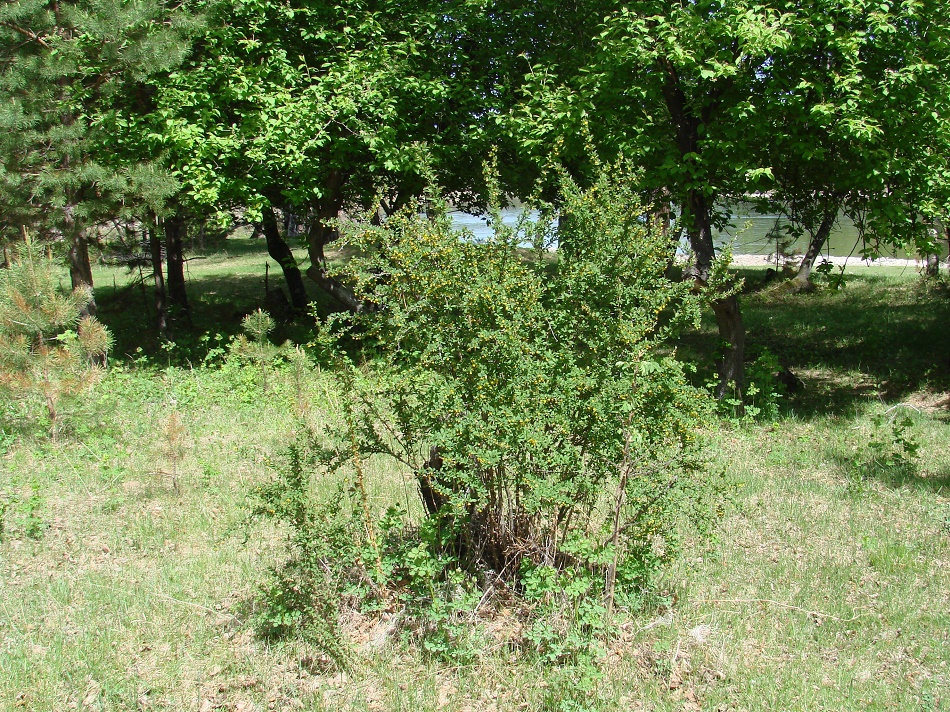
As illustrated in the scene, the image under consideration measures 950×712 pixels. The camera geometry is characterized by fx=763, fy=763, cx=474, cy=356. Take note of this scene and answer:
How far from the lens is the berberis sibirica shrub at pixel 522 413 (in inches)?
160

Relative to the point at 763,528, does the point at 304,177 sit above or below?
above

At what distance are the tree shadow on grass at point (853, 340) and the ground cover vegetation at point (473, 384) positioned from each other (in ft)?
0.33

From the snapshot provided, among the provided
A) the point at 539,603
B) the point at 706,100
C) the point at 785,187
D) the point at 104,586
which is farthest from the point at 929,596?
the point at 785,187

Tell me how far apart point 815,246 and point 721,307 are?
17.8 feet

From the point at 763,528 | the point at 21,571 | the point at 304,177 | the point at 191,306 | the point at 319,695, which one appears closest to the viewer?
the point at 319,695

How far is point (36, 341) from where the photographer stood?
7859 millimetres

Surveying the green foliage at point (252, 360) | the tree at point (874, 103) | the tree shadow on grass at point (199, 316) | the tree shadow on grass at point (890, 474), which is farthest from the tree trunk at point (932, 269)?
the green foliage at point (252, 360)

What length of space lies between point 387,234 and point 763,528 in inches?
143

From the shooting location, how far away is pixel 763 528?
579 centimetres

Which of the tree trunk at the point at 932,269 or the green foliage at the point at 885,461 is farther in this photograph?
the tree trunk at the point at 932,269

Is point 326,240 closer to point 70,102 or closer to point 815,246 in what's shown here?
point 70,102

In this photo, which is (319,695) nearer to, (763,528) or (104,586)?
(104,586)

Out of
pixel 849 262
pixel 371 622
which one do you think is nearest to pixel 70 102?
pixel 371 622

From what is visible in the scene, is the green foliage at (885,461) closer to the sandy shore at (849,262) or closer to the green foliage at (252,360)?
the green foliage at (252,360)
